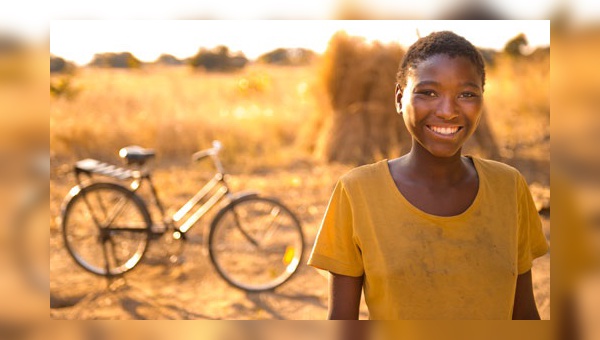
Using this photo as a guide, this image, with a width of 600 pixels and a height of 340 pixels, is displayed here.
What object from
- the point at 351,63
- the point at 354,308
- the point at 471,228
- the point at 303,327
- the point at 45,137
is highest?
the point at 351,63

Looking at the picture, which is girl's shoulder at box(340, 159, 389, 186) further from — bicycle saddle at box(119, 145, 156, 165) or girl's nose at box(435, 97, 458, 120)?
bicycle saddle at box(119, 145, 156, 165)

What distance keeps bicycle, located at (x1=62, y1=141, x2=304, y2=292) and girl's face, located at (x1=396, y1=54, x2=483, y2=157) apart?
8.27ft

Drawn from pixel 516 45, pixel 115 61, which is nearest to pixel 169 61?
pixel 115 61

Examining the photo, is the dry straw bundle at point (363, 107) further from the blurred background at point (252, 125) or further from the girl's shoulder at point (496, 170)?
the girl's shoulder at point (496, 170)

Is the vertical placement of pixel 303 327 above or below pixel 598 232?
below

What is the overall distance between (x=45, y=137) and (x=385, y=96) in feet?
11.8

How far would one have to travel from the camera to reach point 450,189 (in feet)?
4.26

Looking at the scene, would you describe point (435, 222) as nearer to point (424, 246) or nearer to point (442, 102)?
point (424, 246)

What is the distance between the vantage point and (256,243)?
13.4 feet

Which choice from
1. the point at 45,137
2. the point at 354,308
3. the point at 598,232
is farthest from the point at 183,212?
the point at 354,308

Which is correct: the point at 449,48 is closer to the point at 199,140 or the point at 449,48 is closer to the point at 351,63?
the point at 351,63

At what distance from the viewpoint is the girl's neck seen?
130 cm

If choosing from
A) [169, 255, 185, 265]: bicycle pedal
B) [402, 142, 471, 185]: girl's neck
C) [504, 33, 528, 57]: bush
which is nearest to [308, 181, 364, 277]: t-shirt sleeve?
[402, 142, 471, 185]: girl's neck

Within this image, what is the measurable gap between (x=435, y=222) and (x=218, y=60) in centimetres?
539
